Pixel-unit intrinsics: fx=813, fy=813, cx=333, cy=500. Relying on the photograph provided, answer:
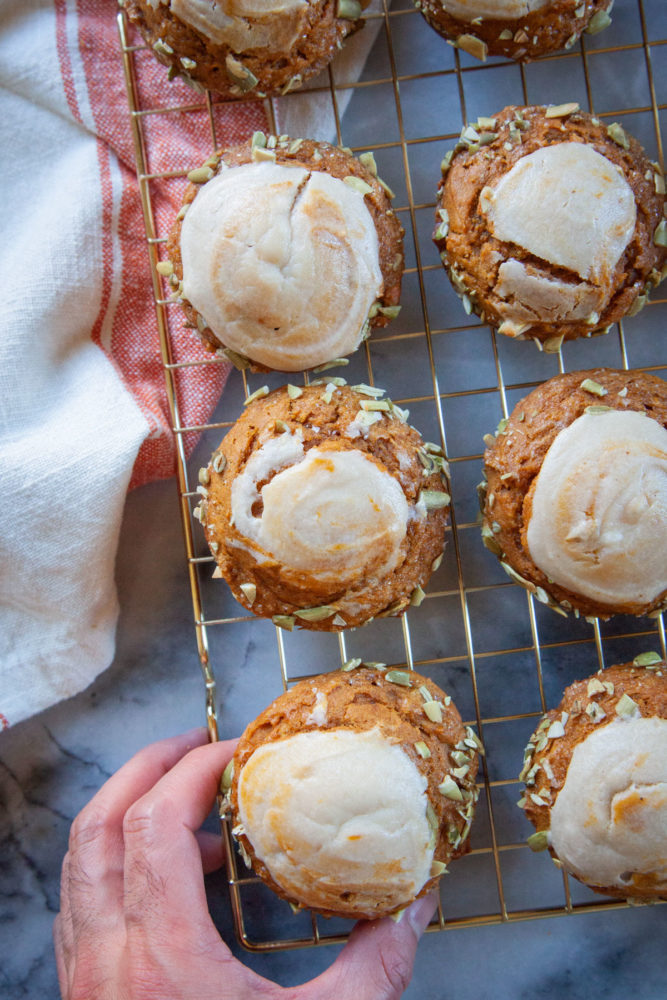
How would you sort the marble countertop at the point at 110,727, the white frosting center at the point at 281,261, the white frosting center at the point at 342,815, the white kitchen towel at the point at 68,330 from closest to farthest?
the white frosting center at the point at 342,815 → the white frosting center at the point at 281,261 → the white kitchen towel at the point at 68,330 → the marble countertop at the point at 110,727

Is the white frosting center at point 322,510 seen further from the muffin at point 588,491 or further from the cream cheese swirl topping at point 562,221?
the cream cheese swirl topping at point 562,221

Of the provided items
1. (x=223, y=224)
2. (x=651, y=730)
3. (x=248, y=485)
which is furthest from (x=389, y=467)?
(x=651, y=730)

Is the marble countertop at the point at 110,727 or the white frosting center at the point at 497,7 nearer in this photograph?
the white frosting center at the point at 497,7

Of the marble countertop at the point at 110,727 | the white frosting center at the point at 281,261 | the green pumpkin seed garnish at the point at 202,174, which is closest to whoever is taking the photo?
the white frosting center at the point at 281,261

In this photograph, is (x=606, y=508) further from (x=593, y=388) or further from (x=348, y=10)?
(x=348, y=10)

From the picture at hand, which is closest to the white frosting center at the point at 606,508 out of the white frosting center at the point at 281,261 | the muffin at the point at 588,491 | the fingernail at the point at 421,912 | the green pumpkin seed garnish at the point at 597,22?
the muffin at the point at 588,491

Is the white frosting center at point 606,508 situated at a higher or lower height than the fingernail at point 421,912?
higher

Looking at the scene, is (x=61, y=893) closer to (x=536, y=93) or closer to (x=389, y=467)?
(x=389, y=467)
